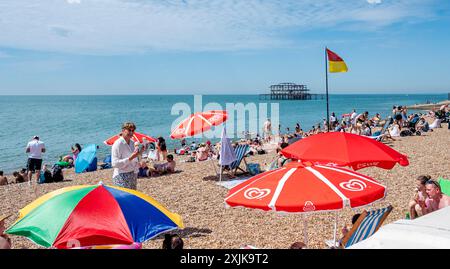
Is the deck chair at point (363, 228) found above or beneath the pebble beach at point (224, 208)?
above

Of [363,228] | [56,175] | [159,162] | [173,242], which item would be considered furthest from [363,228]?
[159,162]

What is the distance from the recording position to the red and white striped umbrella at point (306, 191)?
367 cm

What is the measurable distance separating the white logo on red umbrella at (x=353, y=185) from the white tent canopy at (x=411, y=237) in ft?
4.42

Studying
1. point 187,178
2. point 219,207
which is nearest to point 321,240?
point 219,207

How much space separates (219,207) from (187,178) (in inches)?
133

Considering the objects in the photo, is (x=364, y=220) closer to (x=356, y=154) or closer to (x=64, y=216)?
(x=356, y=154)

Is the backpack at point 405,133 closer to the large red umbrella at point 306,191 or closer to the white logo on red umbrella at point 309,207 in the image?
the large red umbrella at point 306,191

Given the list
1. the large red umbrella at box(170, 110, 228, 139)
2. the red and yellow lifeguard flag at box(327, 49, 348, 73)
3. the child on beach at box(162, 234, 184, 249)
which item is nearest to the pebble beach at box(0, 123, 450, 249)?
the large red umbrella at box(170, 110, 228, 139)

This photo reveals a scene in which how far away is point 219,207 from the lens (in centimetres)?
784

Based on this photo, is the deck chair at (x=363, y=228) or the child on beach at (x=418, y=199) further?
the child on beach at (x=418, y=199)

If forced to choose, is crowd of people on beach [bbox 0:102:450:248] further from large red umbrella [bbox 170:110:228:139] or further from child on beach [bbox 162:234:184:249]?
large red umbrella [bbox 170:110:228:139]

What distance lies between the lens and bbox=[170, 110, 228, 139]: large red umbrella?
10019 mm

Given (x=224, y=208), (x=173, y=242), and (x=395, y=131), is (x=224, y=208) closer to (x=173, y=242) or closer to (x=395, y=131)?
(x=173, y=242)

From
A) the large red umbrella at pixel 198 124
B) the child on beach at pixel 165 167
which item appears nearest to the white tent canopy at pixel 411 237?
the large red umbrella at pixel 198 124
